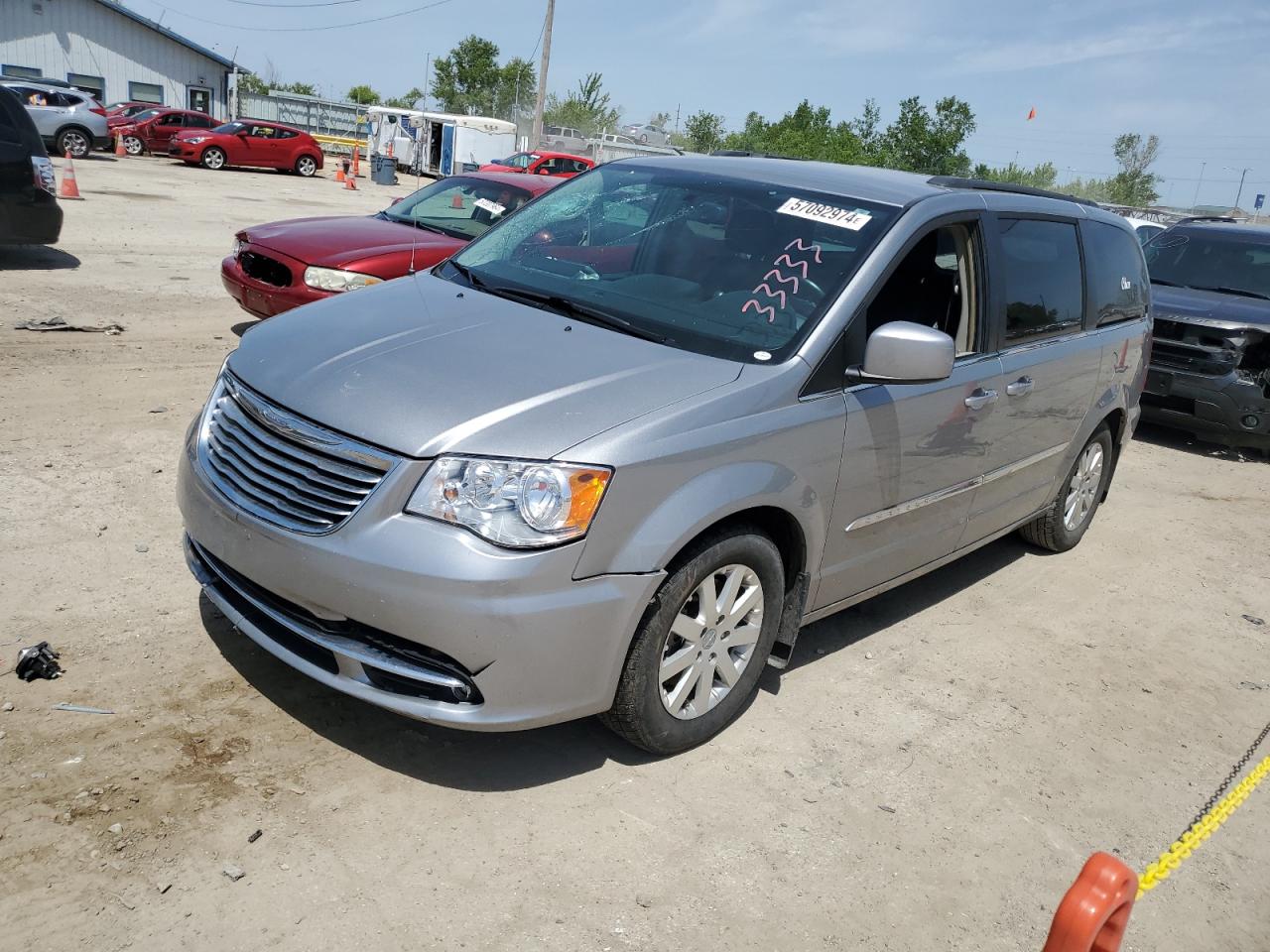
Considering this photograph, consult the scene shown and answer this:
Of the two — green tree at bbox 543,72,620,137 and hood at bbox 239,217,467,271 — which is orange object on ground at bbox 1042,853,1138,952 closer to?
hood at bbox 239,217,467,271

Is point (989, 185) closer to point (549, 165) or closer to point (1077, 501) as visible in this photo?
point (1077, 501)

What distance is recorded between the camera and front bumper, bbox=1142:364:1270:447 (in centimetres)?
880

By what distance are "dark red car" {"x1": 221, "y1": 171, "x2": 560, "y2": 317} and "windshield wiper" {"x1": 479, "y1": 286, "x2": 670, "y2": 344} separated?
3.08m

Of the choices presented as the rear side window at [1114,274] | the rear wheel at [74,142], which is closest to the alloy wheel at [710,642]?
the rear side window at [1114,274]

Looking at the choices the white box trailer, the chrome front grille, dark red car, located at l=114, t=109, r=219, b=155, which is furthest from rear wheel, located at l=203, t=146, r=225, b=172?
the chrome front grille

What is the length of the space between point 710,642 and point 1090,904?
60.9 inches

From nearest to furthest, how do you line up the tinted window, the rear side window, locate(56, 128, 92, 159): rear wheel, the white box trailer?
the tinted window, the rear side window, locate(56, 128, 92, 159): rear wheel, the white box trailer

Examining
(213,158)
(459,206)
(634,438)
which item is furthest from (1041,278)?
(213,158)

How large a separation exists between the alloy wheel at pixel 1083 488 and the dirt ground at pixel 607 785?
20.9 inches

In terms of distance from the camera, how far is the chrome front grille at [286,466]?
10.2ft

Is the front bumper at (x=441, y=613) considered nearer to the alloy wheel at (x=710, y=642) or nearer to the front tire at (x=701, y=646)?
the front tire at (x=701, y=646)

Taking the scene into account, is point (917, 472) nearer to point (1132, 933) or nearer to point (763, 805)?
point (763, 805)

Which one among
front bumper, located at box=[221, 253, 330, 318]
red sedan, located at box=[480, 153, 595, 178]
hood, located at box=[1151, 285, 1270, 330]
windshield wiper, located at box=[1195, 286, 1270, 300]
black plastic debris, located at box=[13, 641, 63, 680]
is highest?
red sedan, located at box=[480, 153, 595, 178]

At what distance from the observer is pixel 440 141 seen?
4119 centimetres
